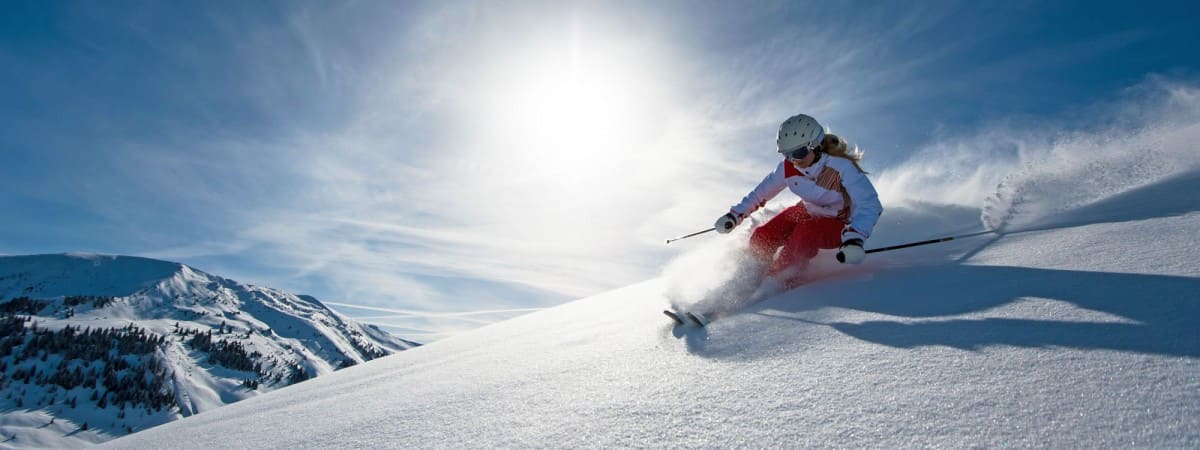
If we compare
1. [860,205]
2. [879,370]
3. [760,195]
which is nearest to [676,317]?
[879,370]

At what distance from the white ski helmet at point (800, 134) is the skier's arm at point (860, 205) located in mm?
428

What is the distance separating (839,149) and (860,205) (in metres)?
0.67

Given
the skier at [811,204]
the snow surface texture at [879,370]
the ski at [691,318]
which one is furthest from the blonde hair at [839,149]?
the ski at [691,318]

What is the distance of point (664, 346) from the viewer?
3.15 m

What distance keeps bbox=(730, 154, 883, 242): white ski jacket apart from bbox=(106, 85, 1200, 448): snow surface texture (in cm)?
44

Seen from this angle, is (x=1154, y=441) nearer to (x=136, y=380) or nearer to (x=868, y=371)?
(x=868, y=371)

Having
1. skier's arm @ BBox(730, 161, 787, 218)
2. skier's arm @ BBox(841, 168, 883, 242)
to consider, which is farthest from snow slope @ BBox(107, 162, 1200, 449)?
skier's arm @ BBox(730, 161, 787, 218)

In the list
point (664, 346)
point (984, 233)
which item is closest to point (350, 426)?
point (664, 346)

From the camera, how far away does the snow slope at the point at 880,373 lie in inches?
59.1

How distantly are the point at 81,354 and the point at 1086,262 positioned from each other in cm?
25469

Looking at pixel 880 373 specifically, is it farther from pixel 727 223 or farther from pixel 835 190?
pixel 727 223

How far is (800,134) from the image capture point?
5.16 meters

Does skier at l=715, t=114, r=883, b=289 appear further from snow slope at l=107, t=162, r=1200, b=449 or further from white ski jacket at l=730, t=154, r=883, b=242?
snow slope at l=107, t=162, r=1200, b=449

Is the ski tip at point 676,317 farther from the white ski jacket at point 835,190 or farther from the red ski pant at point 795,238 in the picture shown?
the white ski jacket at point 835,190
